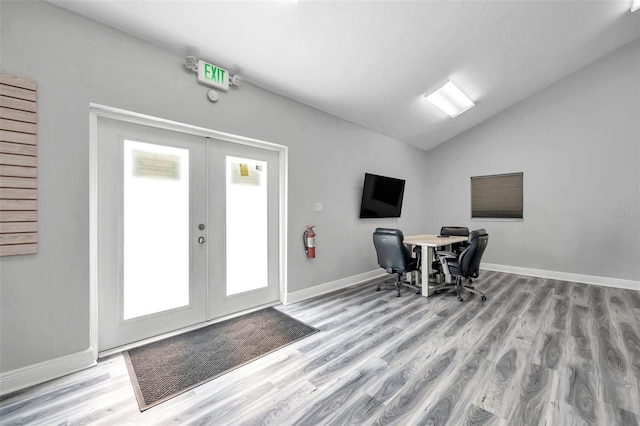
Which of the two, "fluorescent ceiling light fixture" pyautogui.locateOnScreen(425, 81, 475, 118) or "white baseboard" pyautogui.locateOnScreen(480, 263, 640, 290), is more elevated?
"fluorescent ceiling light fixture" pyautogui.locateOnScreen(425, 81, 475, 118)

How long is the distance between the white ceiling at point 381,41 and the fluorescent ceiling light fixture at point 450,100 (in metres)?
0.11

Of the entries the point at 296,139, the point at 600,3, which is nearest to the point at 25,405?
the point at 296,139

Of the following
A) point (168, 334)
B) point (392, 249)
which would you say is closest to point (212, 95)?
point (168, 334)

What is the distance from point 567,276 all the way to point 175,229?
6229 millimetres

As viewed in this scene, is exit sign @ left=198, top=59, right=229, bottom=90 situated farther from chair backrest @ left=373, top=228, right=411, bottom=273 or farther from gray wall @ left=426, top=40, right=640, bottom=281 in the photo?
gray wall @ left=426, top=40, right=640, bottom=281

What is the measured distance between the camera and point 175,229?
247 cm

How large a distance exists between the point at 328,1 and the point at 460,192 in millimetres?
4861

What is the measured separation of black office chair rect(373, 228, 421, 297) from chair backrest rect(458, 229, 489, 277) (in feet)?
2.06

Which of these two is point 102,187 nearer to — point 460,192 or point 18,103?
point 18,103

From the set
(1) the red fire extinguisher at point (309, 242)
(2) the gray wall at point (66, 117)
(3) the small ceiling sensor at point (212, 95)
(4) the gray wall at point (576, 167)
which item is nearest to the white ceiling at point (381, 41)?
(2) the gray wall at point (66, 117)

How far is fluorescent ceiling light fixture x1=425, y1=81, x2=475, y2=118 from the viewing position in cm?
371

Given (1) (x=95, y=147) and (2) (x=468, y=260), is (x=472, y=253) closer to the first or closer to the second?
(2) (x=468, y=260)

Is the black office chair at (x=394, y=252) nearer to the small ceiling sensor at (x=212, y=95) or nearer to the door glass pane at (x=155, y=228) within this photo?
the door glass pane at (x=155, y=228)

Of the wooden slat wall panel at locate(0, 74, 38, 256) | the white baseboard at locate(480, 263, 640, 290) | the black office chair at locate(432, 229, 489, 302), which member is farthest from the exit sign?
the white baseboard at locate(480, 263, 640, 290)
